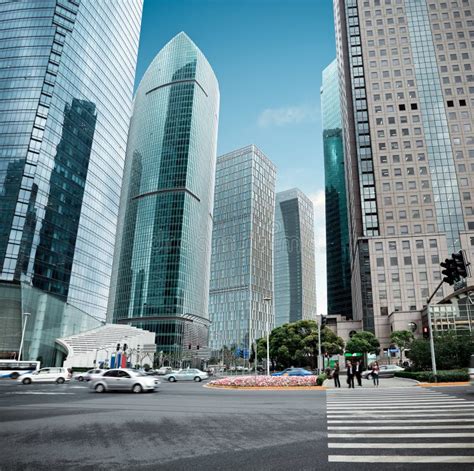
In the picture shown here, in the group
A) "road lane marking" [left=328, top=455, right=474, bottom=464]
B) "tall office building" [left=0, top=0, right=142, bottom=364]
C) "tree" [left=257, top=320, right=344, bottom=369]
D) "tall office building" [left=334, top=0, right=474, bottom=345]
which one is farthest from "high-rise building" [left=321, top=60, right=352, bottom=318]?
"road lane marking" [left=328, top=455, right=474, bottom=464]

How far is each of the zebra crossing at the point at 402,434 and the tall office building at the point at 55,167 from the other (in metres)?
71.9

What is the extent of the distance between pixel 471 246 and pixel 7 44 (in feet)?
350

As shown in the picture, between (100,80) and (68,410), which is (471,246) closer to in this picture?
(68,410)

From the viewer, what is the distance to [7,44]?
84.8 m

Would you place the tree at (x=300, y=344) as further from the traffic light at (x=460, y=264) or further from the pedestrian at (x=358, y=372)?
Result: the traffic light at (x=460, y=264)

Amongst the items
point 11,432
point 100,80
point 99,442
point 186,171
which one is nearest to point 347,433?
point 99,442

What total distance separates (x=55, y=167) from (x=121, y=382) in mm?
68836

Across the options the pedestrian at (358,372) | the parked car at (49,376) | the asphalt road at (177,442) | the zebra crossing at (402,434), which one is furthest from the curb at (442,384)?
the parked car at (49,376)

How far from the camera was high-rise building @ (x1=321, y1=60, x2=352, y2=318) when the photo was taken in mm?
143875

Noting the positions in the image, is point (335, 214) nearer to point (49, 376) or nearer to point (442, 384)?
point (49, 376)

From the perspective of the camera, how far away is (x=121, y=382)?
25.5 metres

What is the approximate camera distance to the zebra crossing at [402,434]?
7.21 metres

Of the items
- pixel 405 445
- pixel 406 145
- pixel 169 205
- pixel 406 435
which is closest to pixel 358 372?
pixel 406 435

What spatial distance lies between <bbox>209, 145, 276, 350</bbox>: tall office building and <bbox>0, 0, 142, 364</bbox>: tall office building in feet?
251
